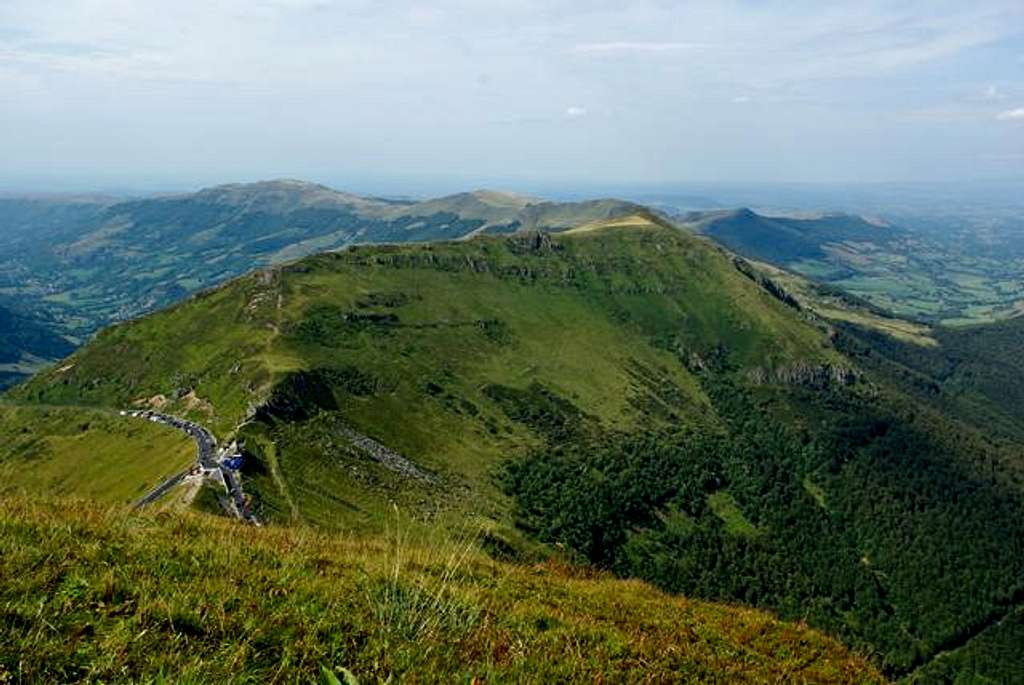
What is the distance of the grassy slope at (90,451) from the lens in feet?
340

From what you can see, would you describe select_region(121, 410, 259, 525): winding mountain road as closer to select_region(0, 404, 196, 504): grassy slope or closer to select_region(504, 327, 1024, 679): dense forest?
select_region(0, 404, 196, 504): grassy slope

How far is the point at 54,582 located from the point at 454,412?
171589mm

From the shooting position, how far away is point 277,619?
738 centimetres

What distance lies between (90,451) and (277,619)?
136 metres

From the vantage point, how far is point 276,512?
91.5 m

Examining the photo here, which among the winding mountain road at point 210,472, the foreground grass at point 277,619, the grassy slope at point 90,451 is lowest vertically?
the grassy slope at point 90,451

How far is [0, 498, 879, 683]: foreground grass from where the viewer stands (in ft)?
19.5

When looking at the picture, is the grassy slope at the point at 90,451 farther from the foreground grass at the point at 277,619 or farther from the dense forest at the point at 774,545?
the foreground grass at the point at 277,619

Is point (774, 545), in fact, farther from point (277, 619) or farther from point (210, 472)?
point (277, 619)

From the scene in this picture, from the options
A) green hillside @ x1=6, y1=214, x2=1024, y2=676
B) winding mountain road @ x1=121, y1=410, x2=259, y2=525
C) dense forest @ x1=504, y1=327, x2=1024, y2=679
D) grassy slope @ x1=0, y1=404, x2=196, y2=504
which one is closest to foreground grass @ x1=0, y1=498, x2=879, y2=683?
winding mountain road @ x1=121, y1=410, x2=259, y2=525

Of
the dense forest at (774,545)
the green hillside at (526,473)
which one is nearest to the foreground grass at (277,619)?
the green hillside at (526,473)

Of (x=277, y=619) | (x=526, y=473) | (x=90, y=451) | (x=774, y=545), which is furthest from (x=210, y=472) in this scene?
(x=774, y=545)

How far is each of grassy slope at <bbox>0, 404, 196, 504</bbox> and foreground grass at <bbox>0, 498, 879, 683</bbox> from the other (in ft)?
304

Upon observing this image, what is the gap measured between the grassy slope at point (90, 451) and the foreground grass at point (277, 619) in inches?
3643
